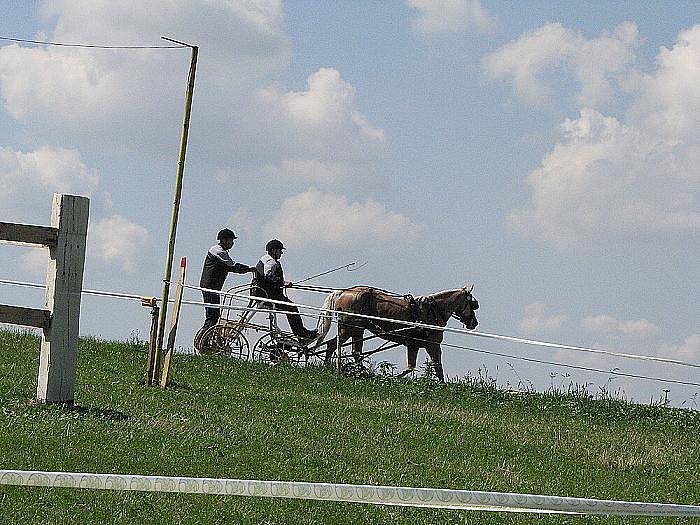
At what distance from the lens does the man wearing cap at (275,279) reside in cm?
1811

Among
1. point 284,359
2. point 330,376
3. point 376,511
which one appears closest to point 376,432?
point 376,511

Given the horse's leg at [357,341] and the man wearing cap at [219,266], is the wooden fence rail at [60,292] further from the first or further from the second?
the horse's leg at [357,341]

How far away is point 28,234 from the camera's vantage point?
34.8 ft

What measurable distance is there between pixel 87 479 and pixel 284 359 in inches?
548

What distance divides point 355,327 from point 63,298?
26.3ft

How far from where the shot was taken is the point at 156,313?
14.0 meters

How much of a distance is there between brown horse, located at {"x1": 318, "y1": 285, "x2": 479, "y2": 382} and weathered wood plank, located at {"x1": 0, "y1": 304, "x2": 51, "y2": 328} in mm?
7751

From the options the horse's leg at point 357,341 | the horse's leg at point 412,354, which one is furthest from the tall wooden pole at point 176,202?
the horse's leg at point 412,354

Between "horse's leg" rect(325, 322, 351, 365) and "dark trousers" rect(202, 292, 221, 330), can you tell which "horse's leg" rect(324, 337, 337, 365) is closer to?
"horse's leg" rect(325, 322, 351, 365)

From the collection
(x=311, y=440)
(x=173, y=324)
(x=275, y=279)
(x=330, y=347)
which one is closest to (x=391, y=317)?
(x=330, y=347)

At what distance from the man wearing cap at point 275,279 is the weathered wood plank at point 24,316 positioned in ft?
25.0

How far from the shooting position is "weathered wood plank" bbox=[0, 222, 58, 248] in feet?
34.6

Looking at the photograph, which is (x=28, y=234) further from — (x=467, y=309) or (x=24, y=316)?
(x=467, y=309)

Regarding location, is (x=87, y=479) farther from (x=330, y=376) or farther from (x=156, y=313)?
(x=330, y=376)
